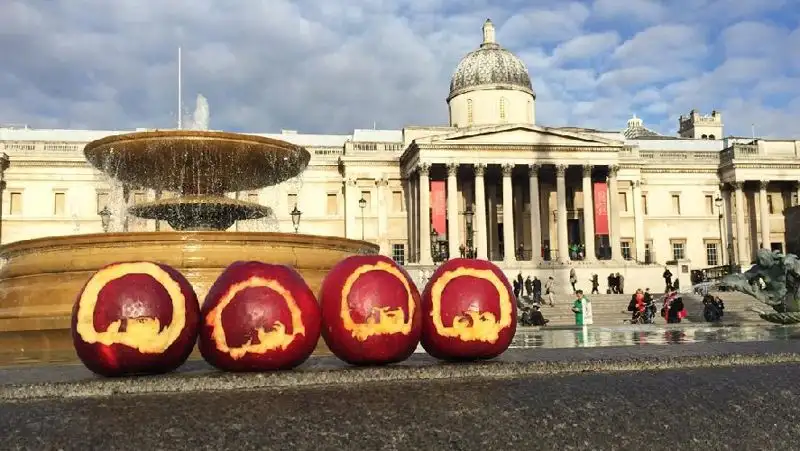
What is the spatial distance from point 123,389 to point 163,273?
0.56 m

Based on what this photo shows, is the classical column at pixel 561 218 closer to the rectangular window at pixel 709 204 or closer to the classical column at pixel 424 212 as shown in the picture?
the classical column at pixel 424 212

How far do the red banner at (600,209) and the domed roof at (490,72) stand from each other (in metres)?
Result: 9.89

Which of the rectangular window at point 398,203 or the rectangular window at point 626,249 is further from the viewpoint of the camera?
the rectangular window at point 626,249

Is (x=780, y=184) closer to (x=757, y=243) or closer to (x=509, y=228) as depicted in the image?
(x=757, y=243)

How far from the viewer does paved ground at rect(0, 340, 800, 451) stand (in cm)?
222

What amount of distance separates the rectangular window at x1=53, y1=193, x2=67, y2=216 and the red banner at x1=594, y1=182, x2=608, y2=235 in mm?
33379

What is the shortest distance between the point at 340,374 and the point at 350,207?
155 feet

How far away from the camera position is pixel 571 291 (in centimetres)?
4303

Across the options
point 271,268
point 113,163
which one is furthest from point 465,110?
point 271,268

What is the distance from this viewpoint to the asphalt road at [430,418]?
7.21ft

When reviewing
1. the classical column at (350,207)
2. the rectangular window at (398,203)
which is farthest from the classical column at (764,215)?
the classical column at (350,207)

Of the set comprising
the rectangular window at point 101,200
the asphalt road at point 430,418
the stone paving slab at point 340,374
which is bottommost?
the asphalt road at point 430,418

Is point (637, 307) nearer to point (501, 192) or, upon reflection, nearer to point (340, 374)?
point (340, 374)

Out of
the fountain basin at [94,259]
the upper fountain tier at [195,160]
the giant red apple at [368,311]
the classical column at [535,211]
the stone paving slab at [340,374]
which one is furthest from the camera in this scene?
the classical column at [535,211]
